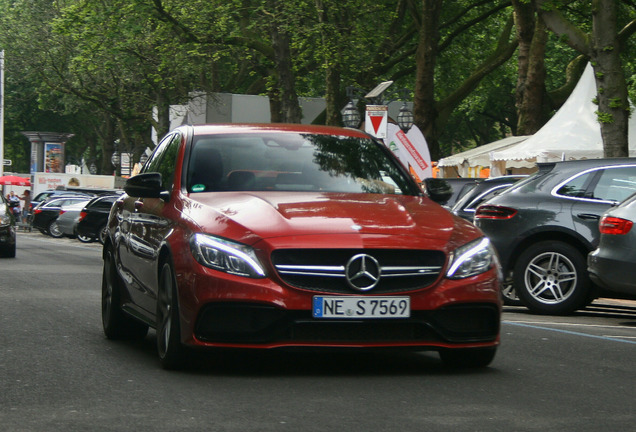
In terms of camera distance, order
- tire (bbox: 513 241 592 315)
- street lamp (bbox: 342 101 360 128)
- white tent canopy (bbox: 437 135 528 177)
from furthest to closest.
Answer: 1. street lamp (bbox: 342 101 360 128)
2. white tent canopy (bbox: 437 135 528 177)
3. tire (bbox: 513 241 592 315)

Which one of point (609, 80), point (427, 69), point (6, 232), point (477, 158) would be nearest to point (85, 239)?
point (427, 69)

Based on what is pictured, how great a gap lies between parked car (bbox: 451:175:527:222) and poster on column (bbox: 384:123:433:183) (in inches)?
333

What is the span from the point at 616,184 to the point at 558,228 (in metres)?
0.75

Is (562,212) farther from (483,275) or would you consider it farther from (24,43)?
(24,43)

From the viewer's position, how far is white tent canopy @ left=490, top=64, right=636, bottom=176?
26.5m

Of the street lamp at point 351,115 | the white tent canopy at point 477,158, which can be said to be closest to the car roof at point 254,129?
the white tent canopy at point 477,158

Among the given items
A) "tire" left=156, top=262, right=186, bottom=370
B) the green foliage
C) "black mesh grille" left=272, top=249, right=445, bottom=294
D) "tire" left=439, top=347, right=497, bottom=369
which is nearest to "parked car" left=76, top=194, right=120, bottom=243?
the green foliage

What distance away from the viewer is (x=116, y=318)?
961 centimetres

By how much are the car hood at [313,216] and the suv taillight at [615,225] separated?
13.5 ft

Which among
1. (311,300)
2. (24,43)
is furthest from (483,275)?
(24,43)

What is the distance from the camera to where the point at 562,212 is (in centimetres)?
1345

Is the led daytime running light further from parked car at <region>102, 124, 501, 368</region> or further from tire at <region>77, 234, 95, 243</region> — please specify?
tire at <region>77, 234, 95, 243</region>

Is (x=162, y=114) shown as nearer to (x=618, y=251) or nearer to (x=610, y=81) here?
(x=610, y=81)

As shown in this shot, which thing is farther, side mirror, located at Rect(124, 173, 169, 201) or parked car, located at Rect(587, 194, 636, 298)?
parked car, located at Rect(587, 194, 636, 298)
